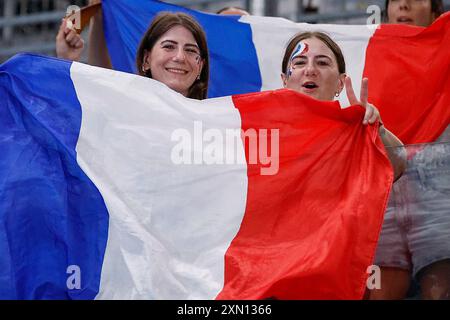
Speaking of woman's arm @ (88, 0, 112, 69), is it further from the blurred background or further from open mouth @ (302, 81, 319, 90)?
the blurred background

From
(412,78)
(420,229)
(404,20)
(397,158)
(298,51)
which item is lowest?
(420,229)

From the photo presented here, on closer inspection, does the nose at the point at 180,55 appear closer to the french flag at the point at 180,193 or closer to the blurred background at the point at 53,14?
the french flag at the point at 180,193

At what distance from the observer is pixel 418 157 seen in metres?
4.10

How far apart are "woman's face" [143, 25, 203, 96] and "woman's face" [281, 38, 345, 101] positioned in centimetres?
44

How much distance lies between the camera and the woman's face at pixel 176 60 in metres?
4.75

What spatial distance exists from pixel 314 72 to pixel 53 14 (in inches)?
195

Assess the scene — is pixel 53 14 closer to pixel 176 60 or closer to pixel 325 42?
pixel 176 60

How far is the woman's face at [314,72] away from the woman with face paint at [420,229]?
70 centimetres

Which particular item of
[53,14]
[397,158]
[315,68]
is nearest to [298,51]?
[315,68]

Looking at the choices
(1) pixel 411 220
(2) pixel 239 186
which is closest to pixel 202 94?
(2) pixel 239 186

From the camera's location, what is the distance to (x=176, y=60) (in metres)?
4.75

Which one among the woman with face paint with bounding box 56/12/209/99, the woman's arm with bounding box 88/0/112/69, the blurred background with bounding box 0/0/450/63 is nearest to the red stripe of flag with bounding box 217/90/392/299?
the woman with face paint with bounding box 56/12/209/99

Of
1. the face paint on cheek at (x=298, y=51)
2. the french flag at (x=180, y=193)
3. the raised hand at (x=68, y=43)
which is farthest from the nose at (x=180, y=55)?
the raised hand at (x=68, y=43)

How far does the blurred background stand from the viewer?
822 cm
